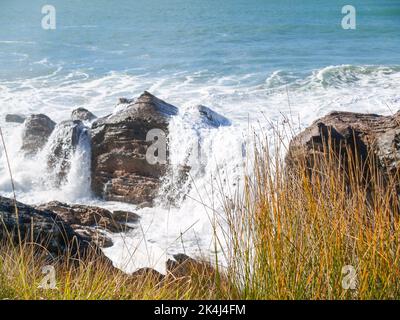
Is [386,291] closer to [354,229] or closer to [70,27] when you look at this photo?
[354,229]

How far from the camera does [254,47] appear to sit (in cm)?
2877

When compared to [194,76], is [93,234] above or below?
below

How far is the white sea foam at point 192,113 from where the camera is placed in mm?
8492

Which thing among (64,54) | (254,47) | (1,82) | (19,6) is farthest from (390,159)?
(19,6)

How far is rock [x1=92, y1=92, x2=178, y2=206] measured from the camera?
10008mm

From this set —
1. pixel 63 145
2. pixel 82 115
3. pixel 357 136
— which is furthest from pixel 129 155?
pixel 357 136

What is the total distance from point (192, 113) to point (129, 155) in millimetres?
1783

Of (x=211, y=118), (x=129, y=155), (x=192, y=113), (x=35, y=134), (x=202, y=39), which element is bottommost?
(x=129, y=155)

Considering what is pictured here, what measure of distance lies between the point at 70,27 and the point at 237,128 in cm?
3189

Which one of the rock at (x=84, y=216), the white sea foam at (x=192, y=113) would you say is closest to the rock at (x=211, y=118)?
the white sea foam at (x=192, y=113)

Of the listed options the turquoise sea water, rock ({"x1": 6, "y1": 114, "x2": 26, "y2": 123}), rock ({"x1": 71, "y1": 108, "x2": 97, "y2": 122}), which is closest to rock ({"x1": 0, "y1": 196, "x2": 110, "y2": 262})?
rock ({"x1": 71, "y1": 108, "x2": 97, "y2": 122})

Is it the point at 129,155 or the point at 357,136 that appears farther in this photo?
the point at 129,155

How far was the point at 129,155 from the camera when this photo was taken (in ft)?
33.2

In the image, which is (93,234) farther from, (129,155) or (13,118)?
(13,118)
